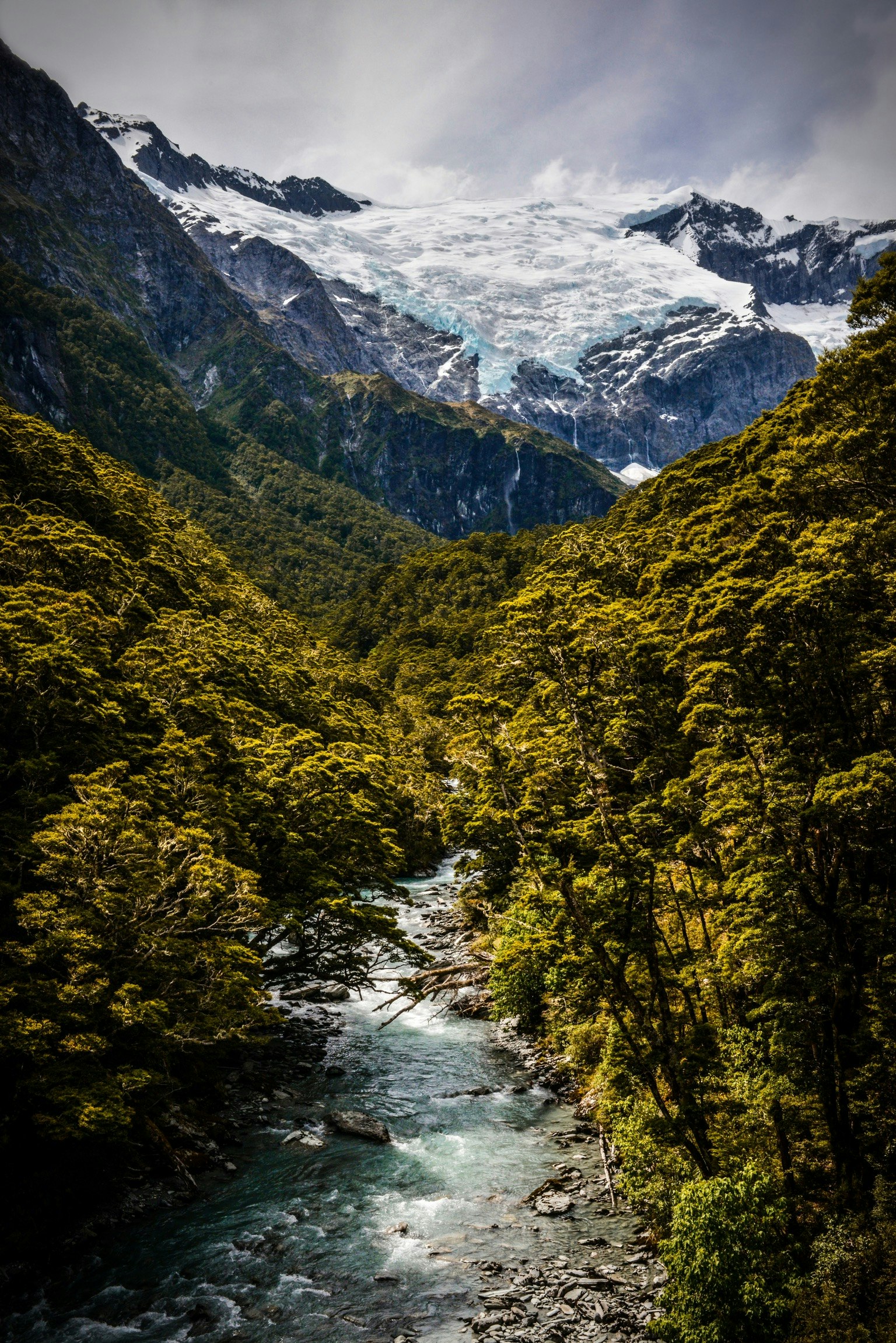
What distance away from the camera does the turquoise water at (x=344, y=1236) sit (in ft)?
50.5

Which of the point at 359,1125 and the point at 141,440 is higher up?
the point at 141,440

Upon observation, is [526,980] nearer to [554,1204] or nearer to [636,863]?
[554,1204]

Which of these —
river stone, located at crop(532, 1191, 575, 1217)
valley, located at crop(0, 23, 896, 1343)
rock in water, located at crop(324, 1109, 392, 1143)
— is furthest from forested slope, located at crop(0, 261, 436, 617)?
river stone, located at crop(532, 1191, 575, 1217)

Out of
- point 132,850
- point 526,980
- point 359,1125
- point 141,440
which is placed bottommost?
point 359,1125

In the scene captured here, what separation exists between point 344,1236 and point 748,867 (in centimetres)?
1375

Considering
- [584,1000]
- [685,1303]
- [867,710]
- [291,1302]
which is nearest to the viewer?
[685,1303]

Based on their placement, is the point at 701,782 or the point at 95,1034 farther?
the point at 701,782

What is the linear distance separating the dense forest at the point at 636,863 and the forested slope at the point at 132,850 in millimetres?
126

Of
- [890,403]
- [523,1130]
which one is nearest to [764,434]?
[890,403]

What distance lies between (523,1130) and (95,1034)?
13625 millimetres

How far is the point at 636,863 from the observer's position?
17.5 m

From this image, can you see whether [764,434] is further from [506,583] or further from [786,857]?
[506,583]

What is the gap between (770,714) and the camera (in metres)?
16.4

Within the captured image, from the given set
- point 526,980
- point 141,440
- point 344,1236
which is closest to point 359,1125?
point 344,1236
